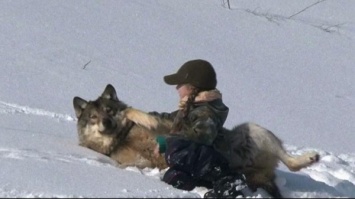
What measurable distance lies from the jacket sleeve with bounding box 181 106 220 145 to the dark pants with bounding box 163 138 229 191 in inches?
2.2

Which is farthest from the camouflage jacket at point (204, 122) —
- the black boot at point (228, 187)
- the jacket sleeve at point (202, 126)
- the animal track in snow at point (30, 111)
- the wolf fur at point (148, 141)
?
the animal track in snow at point (30, 111)

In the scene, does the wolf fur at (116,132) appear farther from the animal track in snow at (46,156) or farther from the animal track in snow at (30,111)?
the animal track in snow at (30,111)

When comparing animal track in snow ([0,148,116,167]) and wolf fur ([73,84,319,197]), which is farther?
wolf fur ([73,84,319,197])

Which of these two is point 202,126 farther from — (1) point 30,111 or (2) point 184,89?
(1) point 30,111

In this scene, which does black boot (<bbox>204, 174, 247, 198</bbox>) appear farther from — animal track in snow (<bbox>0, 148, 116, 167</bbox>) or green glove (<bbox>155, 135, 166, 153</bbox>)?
animal track in snow (<bbox>0, 148, 116, 167</bbox>)

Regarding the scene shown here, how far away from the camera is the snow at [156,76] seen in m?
6.55

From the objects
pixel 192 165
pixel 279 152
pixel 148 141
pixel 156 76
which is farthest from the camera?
pixel 156 76

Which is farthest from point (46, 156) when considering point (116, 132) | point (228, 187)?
point (228, 187)

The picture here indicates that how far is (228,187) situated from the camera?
6230mm

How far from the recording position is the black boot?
6.17 metres

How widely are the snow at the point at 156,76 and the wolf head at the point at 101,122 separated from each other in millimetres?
149

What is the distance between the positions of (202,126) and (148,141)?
2.82 ft

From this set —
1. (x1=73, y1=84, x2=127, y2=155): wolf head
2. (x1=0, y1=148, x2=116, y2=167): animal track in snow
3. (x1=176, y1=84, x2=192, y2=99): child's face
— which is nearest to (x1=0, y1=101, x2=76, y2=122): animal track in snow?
(x1=73, y1=84, x2=127, y2=155): wolf head

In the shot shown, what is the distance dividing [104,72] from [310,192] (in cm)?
578
